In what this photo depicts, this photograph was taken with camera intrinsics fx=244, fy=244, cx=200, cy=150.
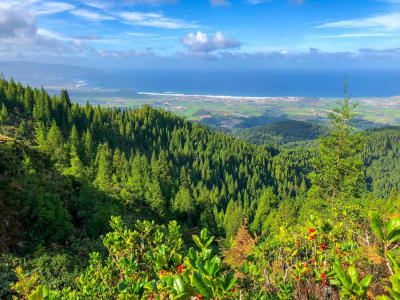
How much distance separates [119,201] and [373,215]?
44.2 meters

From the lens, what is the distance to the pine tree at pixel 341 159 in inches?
1089

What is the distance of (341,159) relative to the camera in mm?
27547

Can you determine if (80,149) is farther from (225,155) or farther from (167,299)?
(225,155)

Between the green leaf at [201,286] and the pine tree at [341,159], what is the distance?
1142 inches

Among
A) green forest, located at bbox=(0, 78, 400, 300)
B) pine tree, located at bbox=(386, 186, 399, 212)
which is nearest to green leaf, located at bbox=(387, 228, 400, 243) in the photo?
green forest, located at bbox=(0, 78, 400, 300)

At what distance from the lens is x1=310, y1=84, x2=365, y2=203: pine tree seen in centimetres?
2767

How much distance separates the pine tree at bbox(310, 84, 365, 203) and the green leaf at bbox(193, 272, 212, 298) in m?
29.0

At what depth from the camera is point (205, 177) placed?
124m

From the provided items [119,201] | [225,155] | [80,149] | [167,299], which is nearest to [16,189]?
[119,201]

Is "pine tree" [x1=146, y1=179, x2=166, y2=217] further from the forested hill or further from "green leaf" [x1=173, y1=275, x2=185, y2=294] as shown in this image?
"green leaf" [x1=173, y1=275, x2=185, y2=294]

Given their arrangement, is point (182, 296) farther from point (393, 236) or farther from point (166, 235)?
point (166, 235)

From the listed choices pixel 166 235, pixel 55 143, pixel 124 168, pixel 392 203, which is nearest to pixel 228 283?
pixel 166 235

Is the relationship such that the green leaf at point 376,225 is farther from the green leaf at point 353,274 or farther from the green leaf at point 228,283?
the green leaf at point 228,283

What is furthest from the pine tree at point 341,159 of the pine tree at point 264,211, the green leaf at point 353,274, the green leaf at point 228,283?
the pine tree at point 264,211
